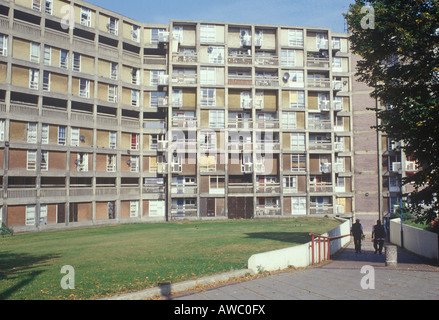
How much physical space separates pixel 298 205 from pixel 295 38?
22.6m

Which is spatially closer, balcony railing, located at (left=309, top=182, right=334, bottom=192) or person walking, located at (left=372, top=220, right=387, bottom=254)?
person walking, located at (left=372, top=220, right=387, bottom=254)

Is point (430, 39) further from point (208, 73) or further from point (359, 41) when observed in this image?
point (208, 73)

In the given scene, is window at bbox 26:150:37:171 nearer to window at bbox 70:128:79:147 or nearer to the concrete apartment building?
the concrete apartment building

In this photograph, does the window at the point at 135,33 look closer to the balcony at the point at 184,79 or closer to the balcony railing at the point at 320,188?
the balcony at the point at 184,79

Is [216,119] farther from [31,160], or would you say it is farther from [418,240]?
[418,240]

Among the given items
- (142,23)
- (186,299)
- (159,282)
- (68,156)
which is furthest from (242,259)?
(142,23)

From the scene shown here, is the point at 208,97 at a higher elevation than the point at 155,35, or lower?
lower

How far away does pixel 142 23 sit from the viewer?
49.8 meters

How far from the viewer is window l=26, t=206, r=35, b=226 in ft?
125

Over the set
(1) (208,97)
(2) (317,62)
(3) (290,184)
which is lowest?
(3) (290,184)

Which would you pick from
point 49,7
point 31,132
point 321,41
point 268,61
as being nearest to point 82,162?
point 31,132

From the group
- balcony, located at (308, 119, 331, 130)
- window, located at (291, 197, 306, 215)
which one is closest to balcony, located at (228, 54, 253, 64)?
balcony, located at (308, 119, 331, 130)

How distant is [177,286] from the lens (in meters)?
10.4

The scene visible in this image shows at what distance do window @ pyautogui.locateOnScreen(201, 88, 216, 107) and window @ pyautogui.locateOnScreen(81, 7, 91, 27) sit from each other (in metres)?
16.0
